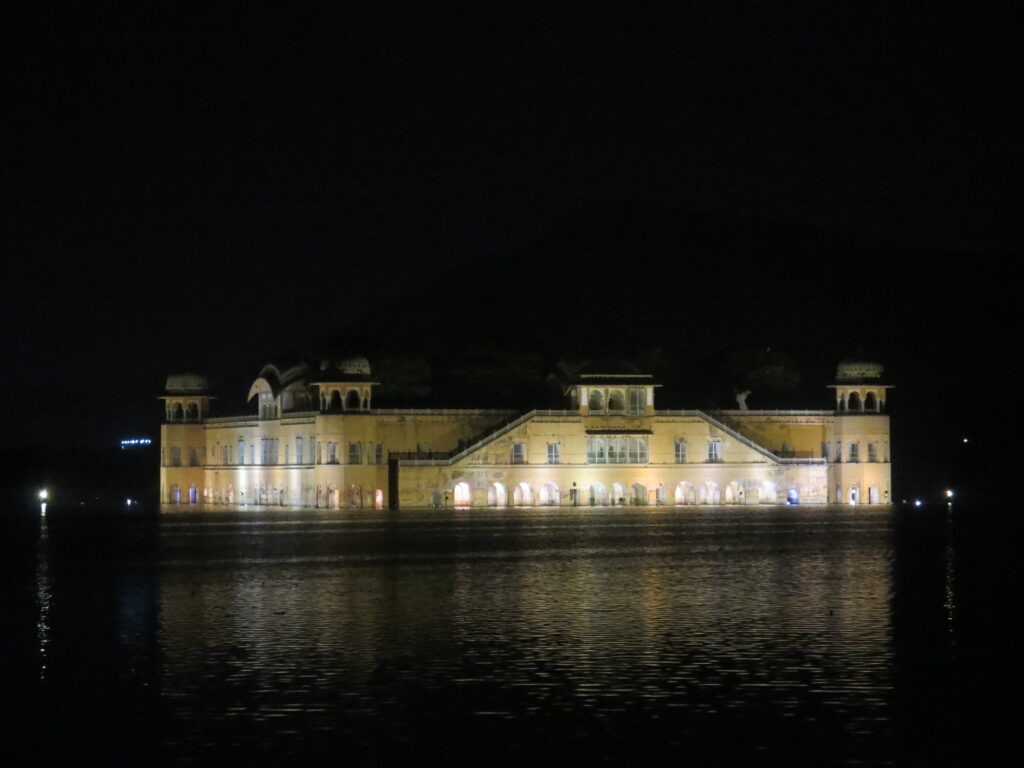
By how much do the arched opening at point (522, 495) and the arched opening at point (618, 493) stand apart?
470cm

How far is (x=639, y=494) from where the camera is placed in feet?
332

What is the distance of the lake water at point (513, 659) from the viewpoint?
68.5 ft

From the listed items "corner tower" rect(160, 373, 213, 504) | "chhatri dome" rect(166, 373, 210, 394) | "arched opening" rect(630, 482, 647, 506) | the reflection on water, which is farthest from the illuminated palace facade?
the reflection on water

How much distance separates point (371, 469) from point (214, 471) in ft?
52.7

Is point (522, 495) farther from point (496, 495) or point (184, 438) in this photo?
point (184, 438)

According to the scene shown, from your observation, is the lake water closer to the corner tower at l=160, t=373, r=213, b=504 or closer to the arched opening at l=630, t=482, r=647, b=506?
the arched opening at l=630, t=482, r=647, b=506

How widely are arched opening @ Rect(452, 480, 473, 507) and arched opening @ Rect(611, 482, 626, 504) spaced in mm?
8286

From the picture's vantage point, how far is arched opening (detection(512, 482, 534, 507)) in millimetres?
98688

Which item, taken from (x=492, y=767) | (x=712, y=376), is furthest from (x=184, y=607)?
(x=712, y=376)

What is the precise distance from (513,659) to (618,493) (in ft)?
244

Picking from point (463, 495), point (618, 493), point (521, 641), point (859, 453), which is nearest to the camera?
point (521, 641)

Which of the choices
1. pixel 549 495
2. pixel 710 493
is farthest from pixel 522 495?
pixel 710 493

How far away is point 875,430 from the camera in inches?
4085

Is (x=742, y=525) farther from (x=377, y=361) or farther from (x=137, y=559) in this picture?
(x=377, y=361)
